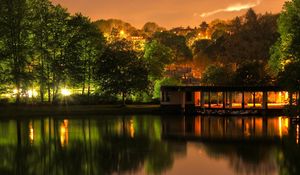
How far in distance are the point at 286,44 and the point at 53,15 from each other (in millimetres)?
32351

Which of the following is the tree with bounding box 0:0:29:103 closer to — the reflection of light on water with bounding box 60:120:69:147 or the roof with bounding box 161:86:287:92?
the roof with bounding box 161:86:287:92

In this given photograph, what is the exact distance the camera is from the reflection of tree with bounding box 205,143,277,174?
78.8ft

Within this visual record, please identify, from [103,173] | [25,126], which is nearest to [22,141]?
[25,126]

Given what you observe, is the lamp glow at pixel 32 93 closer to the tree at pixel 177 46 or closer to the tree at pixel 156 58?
the tree at pixel 156 58

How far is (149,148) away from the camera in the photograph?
3052cm

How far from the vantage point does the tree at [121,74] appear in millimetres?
65500

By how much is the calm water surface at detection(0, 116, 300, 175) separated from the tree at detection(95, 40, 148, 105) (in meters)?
19.1

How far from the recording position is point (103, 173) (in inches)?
899

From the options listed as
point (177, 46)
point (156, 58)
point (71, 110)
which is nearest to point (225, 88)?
point (71, 110)

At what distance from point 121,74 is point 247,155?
39.9 meters

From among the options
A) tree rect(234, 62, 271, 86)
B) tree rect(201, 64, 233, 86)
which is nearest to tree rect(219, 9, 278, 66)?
tree rect(201, 64, 233, 86)

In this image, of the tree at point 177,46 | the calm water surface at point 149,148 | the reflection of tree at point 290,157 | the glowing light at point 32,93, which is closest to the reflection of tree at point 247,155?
the calm water surface at point 149,148

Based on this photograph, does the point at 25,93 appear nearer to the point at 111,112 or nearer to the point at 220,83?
the point at 111,112

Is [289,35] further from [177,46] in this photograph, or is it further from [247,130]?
[177,46]
